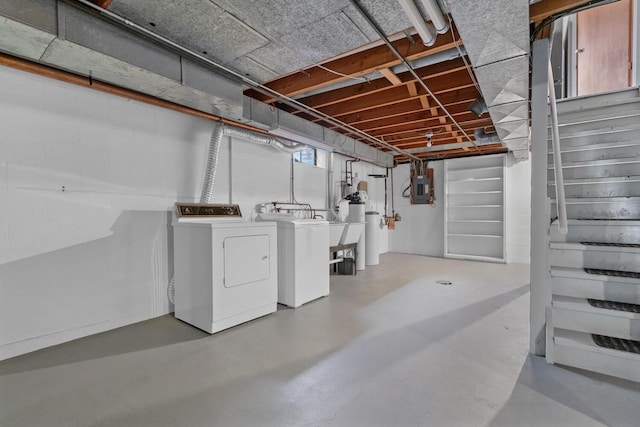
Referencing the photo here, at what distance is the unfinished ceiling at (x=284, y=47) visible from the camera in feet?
5.75

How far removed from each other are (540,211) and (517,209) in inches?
185

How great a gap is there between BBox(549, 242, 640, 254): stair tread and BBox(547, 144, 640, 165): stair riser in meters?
1.10

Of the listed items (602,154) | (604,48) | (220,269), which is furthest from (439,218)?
(220,269)

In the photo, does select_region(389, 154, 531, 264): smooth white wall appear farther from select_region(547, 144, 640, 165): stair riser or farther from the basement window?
select_region(547, 144, 640, 165): stair riser

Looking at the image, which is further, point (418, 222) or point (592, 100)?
point (418, 222)

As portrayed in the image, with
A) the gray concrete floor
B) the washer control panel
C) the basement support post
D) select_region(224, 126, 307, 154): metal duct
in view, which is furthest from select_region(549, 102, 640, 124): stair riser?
the washer control panel

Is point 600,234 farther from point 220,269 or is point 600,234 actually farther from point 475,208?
point 475,208

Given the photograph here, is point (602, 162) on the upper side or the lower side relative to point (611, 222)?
upper

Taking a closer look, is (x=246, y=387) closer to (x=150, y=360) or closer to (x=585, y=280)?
(x=150, y=360)

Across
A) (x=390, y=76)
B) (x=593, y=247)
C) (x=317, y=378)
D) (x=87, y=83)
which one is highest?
(x=390, y=76)

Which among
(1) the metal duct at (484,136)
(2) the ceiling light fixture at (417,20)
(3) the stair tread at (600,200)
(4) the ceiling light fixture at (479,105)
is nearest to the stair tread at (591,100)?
(4) the ceiling light fixture at (479,105)

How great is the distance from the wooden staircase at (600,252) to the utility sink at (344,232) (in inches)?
108

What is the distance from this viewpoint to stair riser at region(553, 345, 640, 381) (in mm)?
1801

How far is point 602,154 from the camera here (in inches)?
111
